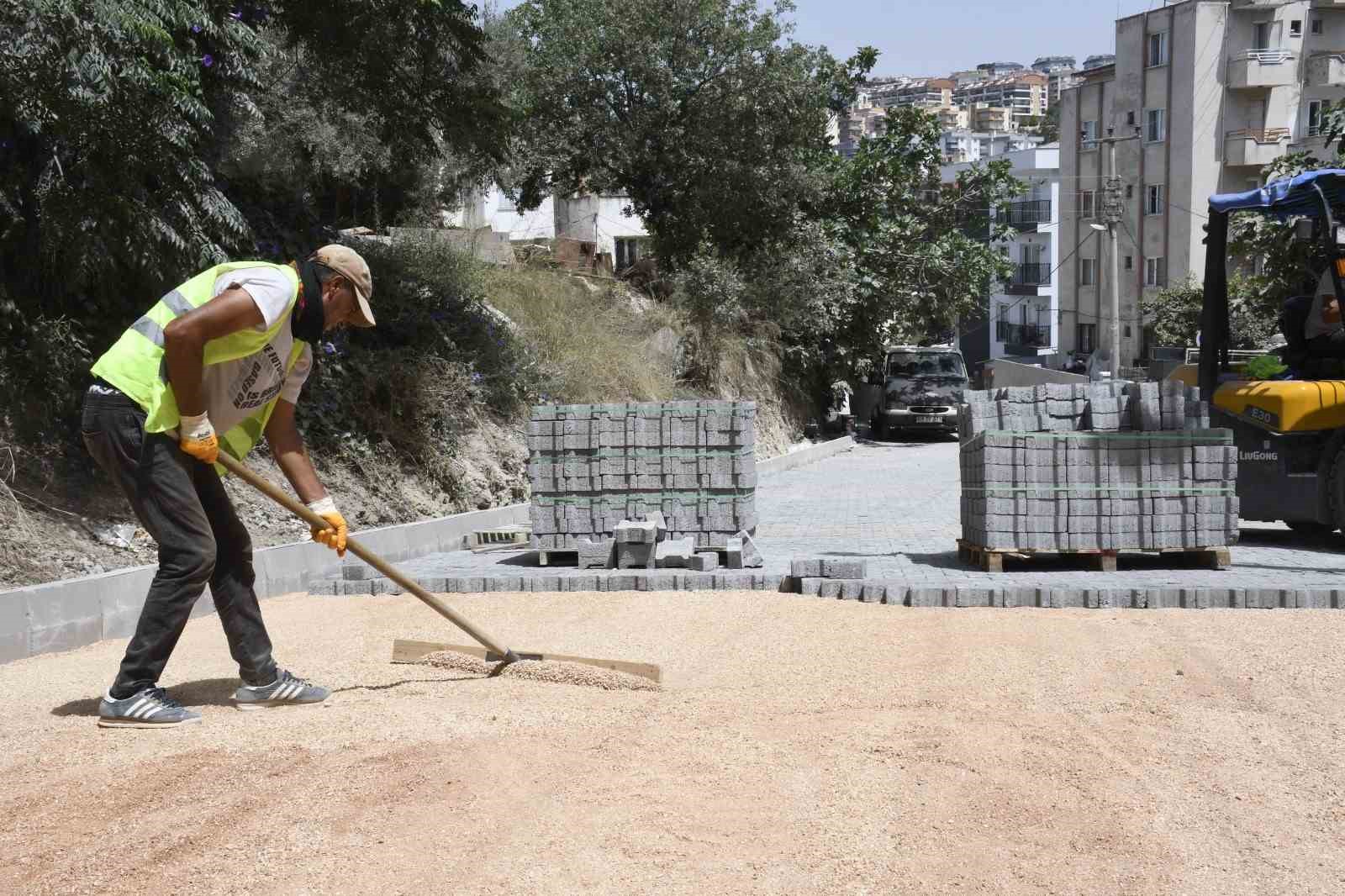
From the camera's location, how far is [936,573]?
9891mm

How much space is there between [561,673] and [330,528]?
1.44m

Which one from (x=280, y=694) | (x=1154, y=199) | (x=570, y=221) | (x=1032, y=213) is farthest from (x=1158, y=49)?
(x=280, y=694)

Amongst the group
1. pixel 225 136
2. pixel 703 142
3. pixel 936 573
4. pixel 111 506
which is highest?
pixel 703 142

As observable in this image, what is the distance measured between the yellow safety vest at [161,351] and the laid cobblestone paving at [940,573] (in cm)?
449

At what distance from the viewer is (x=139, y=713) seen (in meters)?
5.43

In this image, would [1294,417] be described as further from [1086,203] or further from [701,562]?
[1086,203]

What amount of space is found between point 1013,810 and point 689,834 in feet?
3.92

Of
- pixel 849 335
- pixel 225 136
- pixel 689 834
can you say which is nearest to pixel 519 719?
pixel 689 834

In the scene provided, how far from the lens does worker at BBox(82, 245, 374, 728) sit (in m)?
5.28

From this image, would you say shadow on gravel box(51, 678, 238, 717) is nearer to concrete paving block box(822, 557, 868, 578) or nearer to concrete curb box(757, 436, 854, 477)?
concrete paving block box(822, 557, 868, 578)

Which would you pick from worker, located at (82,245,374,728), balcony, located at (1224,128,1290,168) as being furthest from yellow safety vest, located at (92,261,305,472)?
balcony, located at (1224,128,1290,168)

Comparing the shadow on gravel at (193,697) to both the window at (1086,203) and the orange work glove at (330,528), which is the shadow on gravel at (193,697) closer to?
the orange work glove at (330,528)

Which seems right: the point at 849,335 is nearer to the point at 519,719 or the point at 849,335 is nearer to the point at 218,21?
the point at 218,21

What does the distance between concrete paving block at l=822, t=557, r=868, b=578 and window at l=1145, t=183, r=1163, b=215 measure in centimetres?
4413
